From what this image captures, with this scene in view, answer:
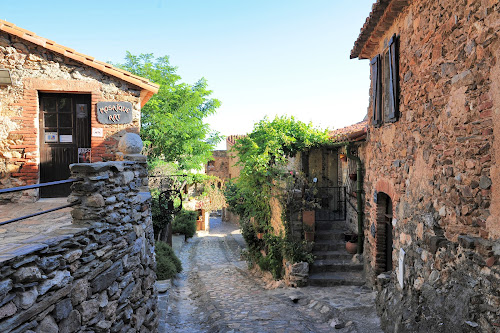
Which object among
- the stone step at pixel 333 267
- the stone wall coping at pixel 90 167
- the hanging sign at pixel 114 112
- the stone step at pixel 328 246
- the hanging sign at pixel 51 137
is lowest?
the stone step at pixel 333 267

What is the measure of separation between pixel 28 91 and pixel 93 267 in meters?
4.39

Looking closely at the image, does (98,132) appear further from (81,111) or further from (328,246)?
(328,246)

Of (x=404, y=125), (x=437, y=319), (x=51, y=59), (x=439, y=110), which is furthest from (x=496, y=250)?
(x=51, y=59)

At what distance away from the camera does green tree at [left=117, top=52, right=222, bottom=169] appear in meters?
14.5

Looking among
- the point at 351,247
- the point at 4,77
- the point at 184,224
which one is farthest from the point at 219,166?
the point at 4,77

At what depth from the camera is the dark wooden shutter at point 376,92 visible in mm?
6648

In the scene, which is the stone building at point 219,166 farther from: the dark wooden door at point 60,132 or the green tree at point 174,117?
the dark wooden door at point 60,132

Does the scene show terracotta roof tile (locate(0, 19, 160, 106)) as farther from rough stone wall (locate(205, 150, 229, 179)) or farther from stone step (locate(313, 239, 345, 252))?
rough stone wall (locate(205, 150, 229, 179))

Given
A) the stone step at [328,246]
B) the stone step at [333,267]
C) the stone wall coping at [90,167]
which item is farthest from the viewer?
the stone step at [328,246]

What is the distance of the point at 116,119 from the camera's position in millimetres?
6797

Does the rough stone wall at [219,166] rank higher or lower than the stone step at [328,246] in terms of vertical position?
higher

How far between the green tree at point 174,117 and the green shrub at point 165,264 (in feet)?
14.7

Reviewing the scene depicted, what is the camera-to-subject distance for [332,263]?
27.4ft

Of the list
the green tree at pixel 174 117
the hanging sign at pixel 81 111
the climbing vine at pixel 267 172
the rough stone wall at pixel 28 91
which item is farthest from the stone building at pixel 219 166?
the rough stone wall at pixel 28 91
